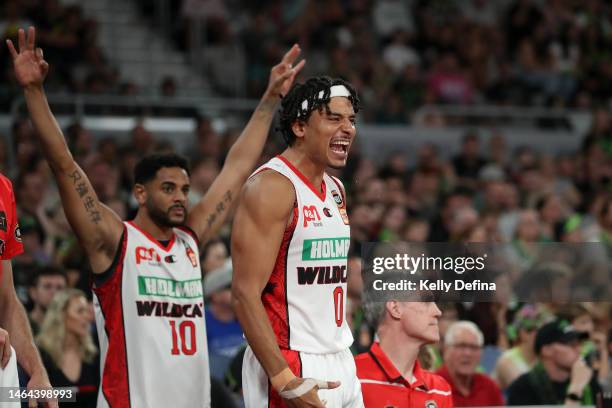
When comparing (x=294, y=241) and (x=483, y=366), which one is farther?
(x=483, y=366)

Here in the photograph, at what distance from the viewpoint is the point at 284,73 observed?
6059mm

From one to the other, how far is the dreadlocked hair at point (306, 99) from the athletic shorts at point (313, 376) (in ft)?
3.35

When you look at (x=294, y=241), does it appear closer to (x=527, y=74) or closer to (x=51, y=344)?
(x=51, y=344)

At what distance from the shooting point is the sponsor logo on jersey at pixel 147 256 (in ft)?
19.6

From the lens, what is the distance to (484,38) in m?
17.5

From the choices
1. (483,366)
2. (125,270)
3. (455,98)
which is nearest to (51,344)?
(125,270)

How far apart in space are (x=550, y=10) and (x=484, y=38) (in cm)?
151

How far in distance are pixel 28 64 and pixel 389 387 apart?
235cm

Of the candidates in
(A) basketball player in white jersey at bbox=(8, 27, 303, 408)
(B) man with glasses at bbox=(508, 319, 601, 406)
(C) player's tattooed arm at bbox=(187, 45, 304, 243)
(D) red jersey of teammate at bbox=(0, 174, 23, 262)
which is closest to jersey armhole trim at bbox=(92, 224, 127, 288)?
(A) basketball player in white jersey at bbox=(8, 27, 303, 408)

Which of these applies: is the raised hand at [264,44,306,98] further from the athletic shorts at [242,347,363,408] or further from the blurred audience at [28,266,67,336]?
the blurred audience at [28,266,67,336]

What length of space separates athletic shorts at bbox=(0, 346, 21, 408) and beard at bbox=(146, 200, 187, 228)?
1.58m

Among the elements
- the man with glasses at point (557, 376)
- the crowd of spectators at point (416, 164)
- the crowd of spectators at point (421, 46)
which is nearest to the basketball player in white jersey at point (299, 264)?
the crowd of spectators at point (416, 164)

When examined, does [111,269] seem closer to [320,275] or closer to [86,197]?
[86,197]

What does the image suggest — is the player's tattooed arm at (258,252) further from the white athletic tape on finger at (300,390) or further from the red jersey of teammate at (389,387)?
the red jersey of teammate at (389,387)
